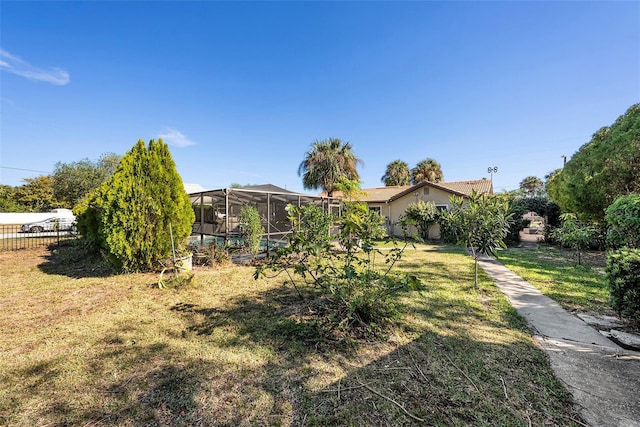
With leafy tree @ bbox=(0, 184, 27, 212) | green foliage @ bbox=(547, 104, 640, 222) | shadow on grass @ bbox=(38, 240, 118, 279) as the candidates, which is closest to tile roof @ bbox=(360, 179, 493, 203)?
green foliage @ bbox=(547, 104, 640, 222)

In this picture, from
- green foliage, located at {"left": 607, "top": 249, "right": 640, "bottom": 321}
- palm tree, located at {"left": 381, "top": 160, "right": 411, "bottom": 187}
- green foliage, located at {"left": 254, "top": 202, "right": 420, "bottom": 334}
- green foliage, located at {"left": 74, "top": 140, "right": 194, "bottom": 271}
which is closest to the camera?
green foliage, located at {"left": 254, "top": 202, "right": 420, "bottom": 334}

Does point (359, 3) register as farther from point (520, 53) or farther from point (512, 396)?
point (512, 396)

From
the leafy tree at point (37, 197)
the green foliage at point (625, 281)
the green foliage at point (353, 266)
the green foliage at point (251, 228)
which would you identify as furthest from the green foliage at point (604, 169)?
the leafy tree at point (37, 197)

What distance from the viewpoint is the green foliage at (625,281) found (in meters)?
3.38

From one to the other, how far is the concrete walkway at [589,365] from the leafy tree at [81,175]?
31894 millimetres

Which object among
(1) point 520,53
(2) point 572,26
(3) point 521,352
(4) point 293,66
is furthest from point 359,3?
(3) point 521,352

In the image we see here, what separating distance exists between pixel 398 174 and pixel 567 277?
2374 cm

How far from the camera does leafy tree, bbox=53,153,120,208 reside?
78.8 feet

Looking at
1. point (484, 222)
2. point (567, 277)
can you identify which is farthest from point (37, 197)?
point (567, 277)

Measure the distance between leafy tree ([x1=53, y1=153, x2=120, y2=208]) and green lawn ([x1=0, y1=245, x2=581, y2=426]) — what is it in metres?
25.4

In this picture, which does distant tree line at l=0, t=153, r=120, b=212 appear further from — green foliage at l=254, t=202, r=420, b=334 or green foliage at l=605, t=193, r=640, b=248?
green foliage at l=605, t=193, r=640, b=248

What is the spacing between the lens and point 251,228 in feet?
27.2

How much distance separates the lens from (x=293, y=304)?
15.1 feet

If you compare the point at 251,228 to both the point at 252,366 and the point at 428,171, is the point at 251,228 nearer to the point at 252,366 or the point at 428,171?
the point at 252,366
